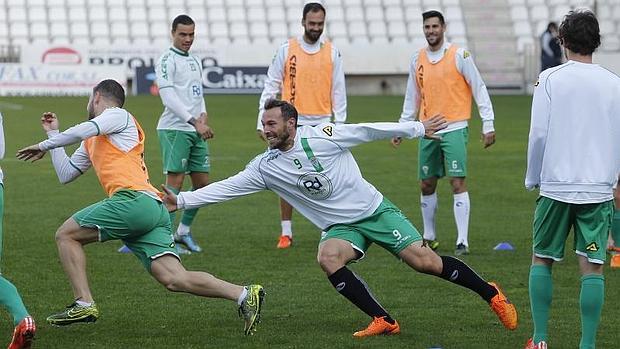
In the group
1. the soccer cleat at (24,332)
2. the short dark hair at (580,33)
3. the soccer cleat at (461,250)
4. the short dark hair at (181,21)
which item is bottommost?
the soccer cleat at (461,250)

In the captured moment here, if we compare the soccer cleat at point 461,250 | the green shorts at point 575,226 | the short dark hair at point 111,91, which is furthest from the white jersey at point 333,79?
the green shorts at point 575,226

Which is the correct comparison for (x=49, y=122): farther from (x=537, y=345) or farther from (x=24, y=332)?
(x=537, y=345)

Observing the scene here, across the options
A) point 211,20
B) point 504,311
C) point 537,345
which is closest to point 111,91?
point 504,311

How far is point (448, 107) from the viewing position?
37.8ft

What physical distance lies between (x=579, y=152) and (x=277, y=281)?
3.61m

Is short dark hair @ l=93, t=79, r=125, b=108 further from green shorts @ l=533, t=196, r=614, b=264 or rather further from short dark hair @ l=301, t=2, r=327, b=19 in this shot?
short dark hair @ l=301, t=2, r=327, b=19

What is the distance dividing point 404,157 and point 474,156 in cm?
117

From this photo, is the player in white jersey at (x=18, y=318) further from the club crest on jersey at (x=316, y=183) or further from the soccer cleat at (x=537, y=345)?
the soccer cleat at (x=537, y=345)

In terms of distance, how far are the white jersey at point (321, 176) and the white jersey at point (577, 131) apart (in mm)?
1139

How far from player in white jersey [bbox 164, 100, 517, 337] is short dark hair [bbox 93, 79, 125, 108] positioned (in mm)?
735

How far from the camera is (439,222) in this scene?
532 inches

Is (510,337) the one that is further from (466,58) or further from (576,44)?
(466,58)

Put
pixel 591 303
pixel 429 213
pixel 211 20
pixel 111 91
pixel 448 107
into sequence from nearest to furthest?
1. pixel 591 303
2. pixel 111 91
3. pixel 448 107
4. pixel 429 213
5. pixel 211 20

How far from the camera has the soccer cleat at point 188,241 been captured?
37.6 ft
